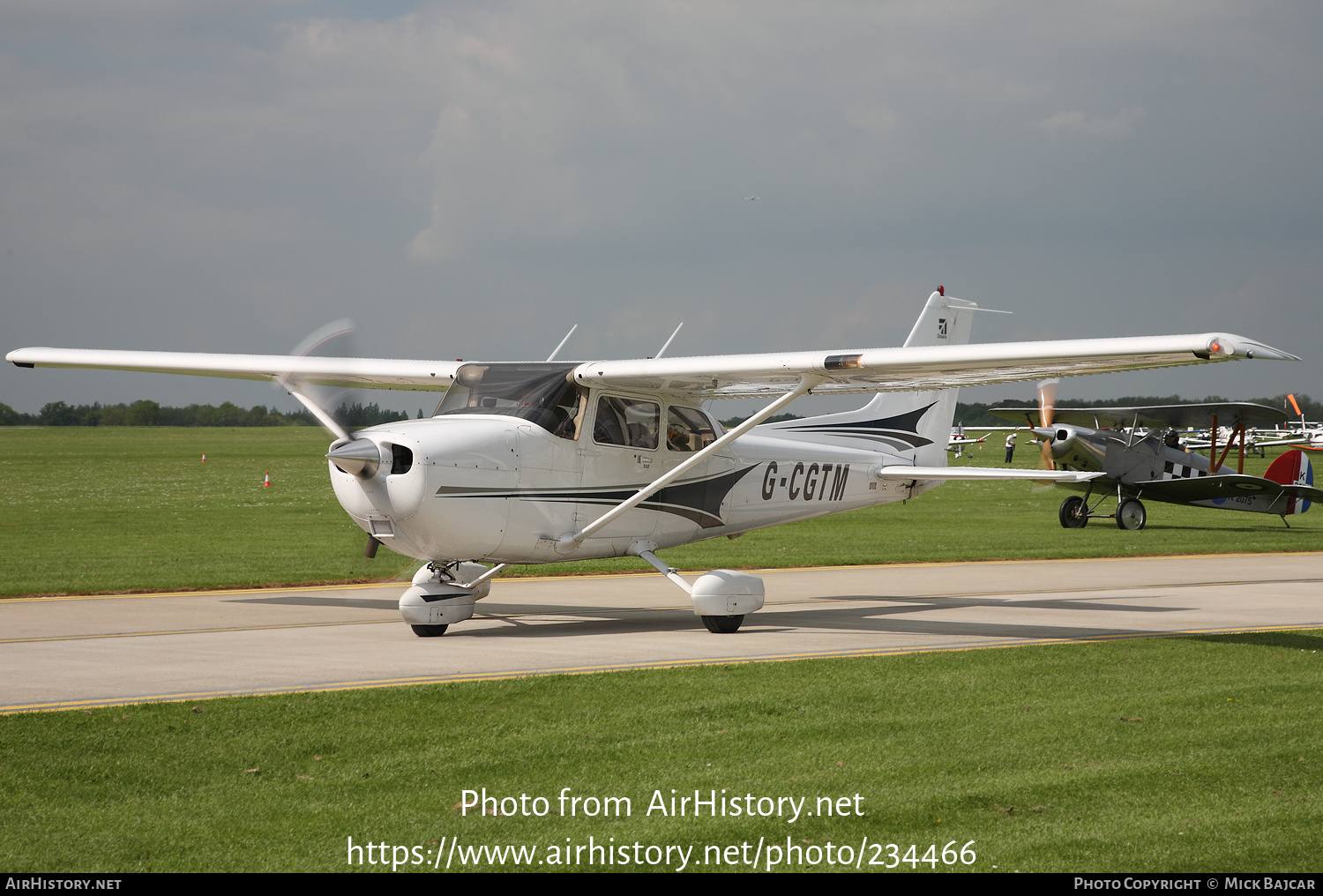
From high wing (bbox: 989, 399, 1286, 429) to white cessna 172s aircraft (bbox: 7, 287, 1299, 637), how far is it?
16559mm

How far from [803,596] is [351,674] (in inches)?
310

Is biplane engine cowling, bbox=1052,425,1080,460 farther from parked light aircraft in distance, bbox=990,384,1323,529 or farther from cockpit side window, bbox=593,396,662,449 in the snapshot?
cockpit side window, bbox=593,396,662,449

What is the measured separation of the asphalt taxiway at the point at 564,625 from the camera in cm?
934

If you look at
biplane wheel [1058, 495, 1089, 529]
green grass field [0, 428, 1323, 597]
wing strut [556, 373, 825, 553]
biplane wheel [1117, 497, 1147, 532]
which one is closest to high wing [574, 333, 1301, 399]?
wing strut [556, 373, 825, 553]

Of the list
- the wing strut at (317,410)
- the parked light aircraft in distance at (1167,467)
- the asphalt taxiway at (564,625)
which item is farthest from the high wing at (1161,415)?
the wing strut at (317,410)

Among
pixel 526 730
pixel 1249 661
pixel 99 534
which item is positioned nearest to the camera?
pixel 526 730

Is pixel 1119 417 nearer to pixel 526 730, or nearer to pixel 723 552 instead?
pixel 723 552

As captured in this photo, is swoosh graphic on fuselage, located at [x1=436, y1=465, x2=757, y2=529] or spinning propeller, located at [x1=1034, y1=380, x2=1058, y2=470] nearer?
swoosh graphic on fuselage, located at [x1=436, y1=465, x2=757, y2=529]

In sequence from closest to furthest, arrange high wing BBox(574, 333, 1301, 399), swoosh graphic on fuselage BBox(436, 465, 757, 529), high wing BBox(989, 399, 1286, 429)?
high wing BBox(574, 333, 1301, 399) → swoosh graphic on fuselage BBox(436, 465, 757, 529) → high wing BBox(989, 399, 1286, 429)

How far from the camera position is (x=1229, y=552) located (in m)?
22.2

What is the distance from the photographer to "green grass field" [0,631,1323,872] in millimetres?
5273

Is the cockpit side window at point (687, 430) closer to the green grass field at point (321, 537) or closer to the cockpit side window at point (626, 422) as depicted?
the cockpit side window at point (626, 422)
